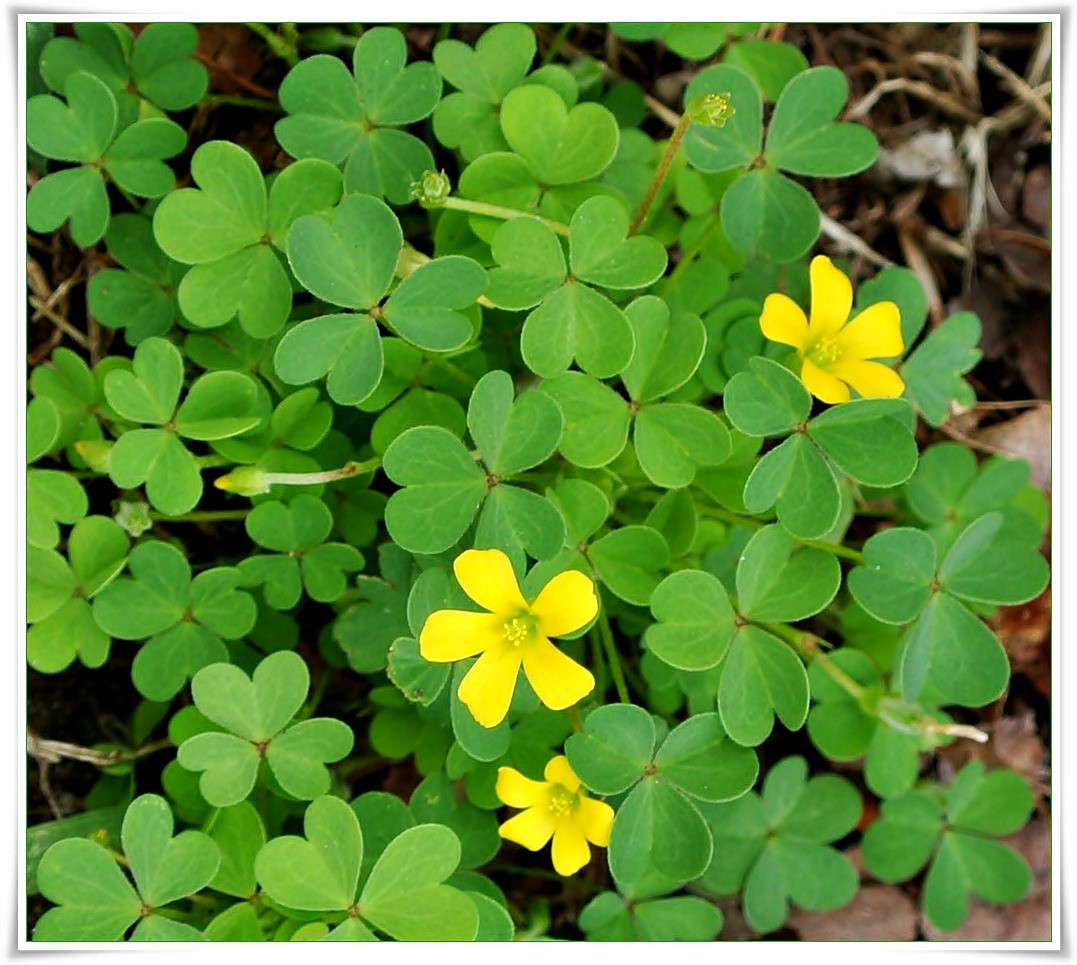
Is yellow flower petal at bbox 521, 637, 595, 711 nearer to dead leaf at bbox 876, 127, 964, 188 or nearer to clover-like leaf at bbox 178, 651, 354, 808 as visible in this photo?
clover-like leaf at bbox 178, 651, 354, 808

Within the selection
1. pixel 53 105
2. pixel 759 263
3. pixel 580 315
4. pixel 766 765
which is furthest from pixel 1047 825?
pixel 53 105

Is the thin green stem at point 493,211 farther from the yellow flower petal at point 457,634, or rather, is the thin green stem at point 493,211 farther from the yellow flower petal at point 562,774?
the yellow flower petal at point 562,774

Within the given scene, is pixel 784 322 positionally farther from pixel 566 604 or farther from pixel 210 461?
pixel 210 461

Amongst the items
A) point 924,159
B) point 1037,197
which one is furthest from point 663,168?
point 1037,197

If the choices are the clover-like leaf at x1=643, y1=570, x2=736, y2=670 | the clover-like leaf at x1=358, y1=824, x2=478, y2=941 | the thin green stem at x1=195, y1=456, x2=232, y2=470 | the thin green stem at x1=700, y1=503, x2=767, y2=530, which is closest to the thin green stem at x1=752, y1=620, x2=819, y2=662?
the clover-like leaf at x1=643, y1=570, x2=736, y2=670

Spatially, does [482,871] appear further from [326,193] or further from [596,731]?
[326,193]

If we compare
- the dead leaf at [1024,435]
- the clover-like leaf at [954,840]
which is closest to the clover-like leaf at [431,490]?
the clover-like leaf at [954,840]
